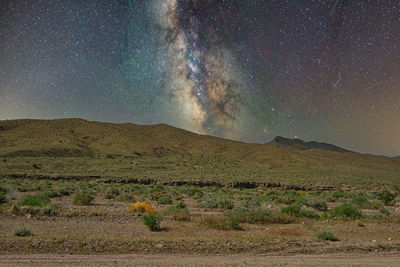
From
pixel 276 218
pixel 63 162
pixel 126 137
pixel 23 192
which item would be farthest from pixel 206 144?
pixel 276 218

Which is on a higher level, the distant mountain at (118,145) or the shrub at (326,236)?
the distant mountain at (118,145)

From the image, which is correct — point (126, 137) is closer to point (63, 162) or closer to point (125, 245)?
point (63, 162)

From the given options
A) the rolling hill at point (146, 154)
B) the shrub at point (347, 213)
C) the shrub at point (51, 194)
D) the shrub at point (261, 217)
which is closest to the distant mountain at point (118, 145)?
the rolling hill at point (146, 154)

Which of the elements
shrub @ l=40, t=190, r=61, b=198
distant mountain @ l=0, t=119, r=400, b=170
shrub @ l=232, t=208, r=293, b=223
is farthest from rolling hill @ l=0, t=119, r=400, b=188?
shrub @ l=232, t=208, r=293, b=223

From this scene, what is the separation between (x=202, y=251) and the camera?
991cm

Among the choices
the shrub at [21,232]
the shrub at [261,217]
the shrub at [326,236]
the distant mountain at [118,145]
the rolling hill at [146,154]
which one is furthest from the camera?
the distant mountain at [118,145]

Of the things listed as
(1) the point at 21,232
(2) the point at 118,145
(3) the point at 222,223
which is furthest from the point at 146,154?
(1) the point at 21,232

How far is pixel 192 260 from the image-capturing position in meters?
8.78

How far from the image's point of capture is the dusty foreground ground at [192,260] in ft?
27.0

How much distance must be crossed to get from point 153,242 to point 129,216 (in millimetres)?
5689

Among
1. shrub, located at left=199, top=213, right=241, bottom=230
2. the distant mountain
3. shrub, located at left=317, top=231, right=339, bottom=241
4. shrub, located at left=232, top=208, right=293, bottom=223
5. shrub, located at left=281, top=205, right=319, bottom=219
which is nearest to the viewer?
shrub, located at left=317, top=231, right=339, bottom=241

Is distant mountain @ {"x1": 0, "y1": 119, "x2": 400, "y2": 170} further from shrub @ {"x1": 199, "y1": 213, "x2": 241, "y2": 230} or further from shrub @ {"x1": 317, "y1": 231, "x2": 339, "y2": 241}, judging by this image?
shrub @ {"x1": 317, "y1": 231, "x2": 339, "y2": 241}

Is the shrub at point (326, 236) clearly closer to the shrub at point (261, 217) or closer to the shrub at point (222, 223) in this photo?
the shrub at point (222, 223)

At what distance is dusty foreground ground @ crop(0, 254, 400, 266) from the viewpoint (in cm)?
824
